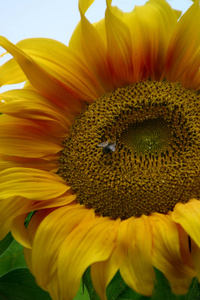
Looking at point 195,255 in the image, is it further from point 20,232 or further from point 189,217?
point 20,232

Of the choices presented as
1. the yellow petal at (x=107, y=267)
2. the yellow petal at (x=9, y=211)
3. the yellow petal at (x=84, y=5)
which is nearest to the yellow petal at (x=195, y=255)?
the yellow petal at (x=107, y=267)

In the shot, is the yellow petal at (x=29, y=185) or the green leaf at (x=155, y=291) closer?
the green leaf at (x=155, y=291)

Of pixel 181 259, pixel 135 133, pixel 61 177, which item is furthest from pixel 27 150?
pixel 181 259

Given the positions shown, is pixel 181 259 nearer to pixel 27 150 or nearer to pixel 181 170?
pixel 181 170

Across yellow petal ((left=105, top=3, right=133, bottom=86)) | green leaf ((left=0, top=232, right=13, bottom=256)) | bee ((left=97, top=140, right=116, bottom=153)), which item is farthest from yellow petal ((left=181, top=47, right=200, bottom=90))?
green leaf ((left=0, top=232, right=13, bottom=256))

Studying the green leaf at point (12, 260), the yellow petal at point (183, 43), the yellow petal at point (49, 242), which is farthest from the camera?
the green leaf at point (12, 260)

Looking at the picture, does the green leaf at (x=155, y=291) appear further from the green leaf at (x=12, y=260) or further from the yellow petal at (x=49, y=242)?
the green leaf at (x=12, y=260)

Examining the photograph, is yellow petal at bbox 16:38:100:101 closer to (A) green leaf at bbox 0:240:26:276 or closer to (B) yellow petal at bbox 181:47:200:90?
(B) yellow petal at bbox 181:47:200:90
